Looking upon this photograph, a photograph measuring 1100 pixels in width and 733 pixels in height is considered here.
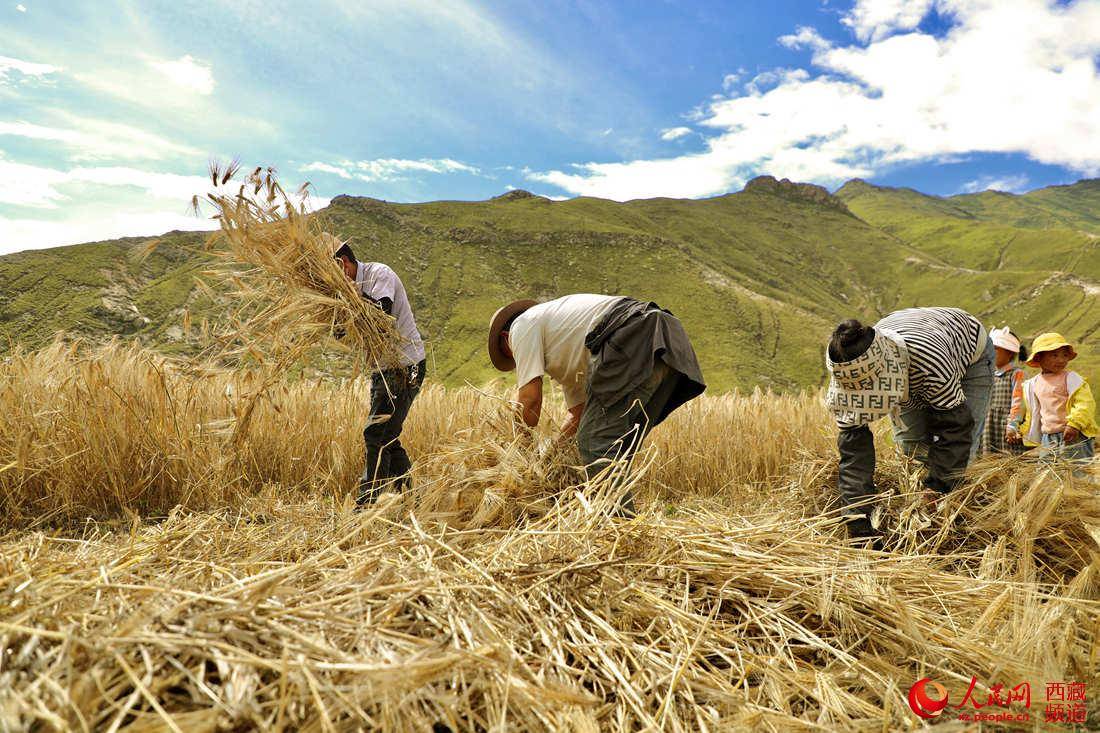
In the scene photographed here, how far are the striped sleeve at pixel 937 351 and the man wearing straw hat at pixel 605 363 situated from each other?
1.06 metres

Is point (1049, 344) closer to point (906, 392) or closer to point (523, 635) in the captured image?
point (906, 392)

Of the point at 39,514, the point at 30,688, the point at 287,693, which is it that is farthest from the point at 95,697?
the point at 39,514

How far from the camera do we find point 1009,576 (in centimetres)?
211

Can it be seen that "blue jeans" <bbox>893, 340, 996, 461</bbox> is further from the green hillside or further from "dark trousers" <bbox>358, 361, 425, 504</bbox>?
the green hillside

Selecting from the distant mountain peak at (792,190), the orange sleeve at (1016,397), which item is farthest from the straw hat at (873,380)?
the distant mountain peak at (792,190)

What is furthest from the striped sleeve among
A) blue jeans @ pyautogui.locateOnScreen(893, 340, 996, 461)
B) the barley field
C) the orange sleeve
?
the orange sleeve

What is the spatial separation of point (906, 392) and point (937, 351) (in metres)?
0.27

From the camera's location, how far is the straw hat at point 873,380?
2.56 meters

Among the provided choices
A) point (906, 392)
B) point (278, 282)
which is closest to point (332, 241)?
point (278, 282)

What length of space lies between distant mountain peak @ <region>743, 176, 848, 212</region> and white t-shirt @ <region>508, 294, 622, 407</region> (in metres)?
145

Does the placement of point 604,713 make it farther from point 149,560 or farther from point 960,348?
point 960,348

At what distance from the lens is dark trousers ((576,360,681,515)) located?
2.54 meters

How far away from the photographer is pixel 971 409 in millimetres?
3098

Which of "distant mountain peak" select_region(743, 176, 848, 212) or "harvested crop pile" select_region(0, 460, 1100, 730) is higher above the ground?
"distant mountain peak" select_region(743, 176, 848, 212)
